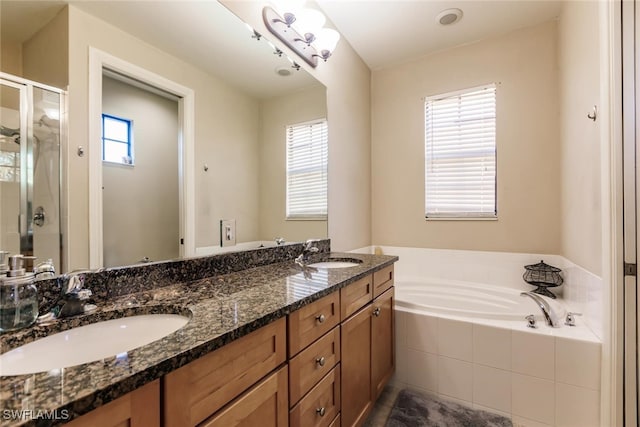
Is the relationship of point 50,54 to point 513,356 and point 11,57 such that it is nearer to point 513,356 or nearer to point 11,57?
point 11,57

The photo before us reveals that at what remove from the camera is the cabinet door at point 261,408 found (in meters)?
0.70

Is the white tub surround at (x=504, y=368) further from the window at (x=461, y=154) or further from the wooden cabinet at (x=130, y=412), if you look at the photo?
the wooden cabinet at (x=130, y=412)

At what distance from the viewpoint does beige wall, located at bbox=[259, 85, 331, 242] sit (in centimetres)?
164

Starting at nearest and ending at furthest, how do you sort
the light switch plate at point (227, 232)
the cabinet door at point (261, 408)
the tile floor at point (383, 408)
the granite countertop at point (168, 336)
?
the granite countertop at point (168, 336), the cabinet door at point (261, 408), the light switch plate at point (227, 232), the tile floor at point (383, 408)

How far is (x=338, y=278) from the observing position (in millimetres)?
1282

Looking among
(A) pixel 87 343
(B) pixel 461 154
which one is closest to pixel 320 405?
(A) pixel 87 343

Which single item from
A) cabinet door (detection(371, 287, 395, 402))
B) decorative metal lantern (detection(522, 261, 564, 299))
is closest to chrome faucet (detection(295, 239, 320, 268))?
cabinet door (detection(371, 287, 395, 402))

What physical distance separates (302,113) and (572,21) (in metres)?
1.89

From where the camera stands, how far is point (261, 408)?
31.8 inches

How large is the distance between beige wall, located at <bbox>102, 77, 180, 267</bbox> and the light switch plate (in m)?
0.24

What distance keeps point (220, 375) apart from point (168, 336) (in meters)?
0.15

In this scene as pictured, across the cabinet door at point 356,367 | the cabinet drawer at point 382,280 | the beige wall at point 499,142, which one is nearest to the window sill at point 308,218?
the cabinet drawer at point 382,280

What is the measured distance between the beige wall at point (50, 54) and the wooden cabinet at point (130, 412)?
0.83m

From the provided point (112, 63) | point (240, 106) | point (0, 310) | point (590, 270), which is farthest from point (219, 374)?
point (590, 270)
